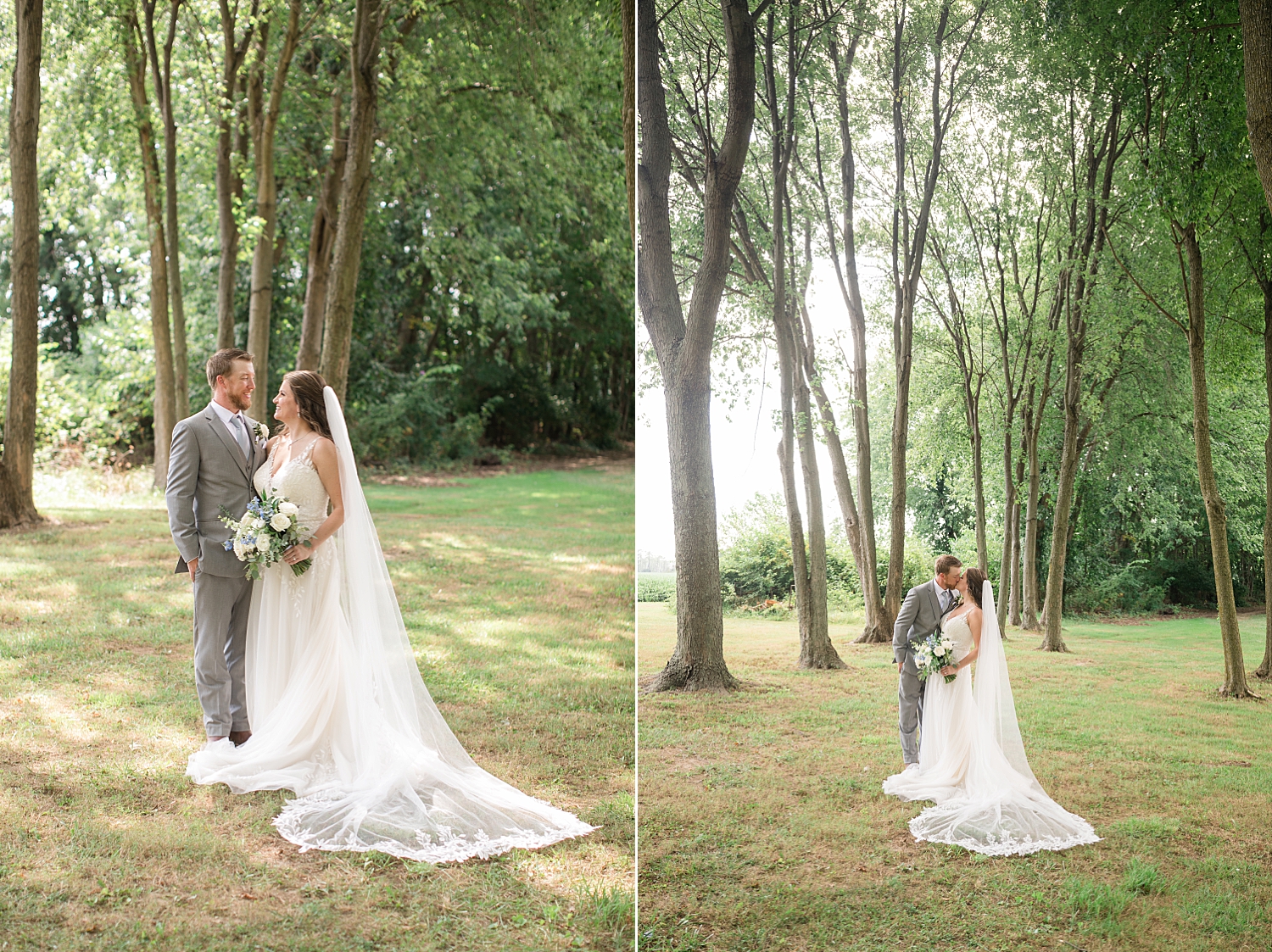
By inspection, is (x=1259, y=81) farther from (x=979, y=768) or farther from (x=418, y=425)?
(x=418, y=425)

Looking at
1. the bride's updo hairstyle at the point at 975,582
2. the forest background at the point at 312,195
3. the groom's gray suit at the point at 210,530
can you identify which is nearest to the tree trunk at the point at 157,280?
the forest background at the point at 312,195

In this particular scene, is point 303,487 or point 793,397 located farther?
point 303,487

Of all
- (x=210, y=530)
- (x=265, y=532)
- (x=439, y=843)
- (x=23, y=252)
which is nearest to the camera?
(x=439, y=843)

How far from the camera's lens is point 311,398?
4949 millimetres

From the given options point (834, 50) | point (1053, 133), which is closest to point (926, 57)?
point (834, 50)

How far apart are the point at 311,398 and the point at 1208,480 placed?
4.11 metres

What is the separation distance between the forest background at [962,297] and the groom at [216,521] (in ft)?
10.0

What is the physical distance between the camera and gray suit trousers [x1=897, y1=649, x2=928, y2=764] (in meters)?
2.94

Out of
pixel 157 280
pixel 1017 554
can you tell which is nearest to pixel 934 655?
pixel 1017 554

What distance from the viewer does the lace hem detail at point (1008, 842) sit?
9.34 feet

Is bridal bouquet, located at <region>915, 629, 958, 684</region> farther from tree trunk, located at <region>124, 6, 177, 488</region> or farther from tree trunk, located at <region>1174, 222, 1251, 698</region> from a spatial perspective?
tree trunk, located at <region>124, 6, 177, 488</region>

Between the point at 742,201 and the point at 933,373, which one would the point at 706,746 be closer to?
the point at 933,373

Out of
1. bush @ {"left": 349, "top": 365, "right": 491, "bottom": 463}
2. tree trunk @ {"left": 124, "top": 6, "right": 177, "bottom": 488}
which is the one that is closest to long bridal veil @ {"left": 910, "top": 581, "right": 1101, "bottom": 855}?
tree trunk @ {"left": 124, "top": 6, "right": 177, "bottom": 488}

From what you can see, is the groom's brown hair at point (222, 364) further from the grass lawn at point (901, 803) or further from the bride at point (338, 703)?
the grass lawn at point (901, 803)
